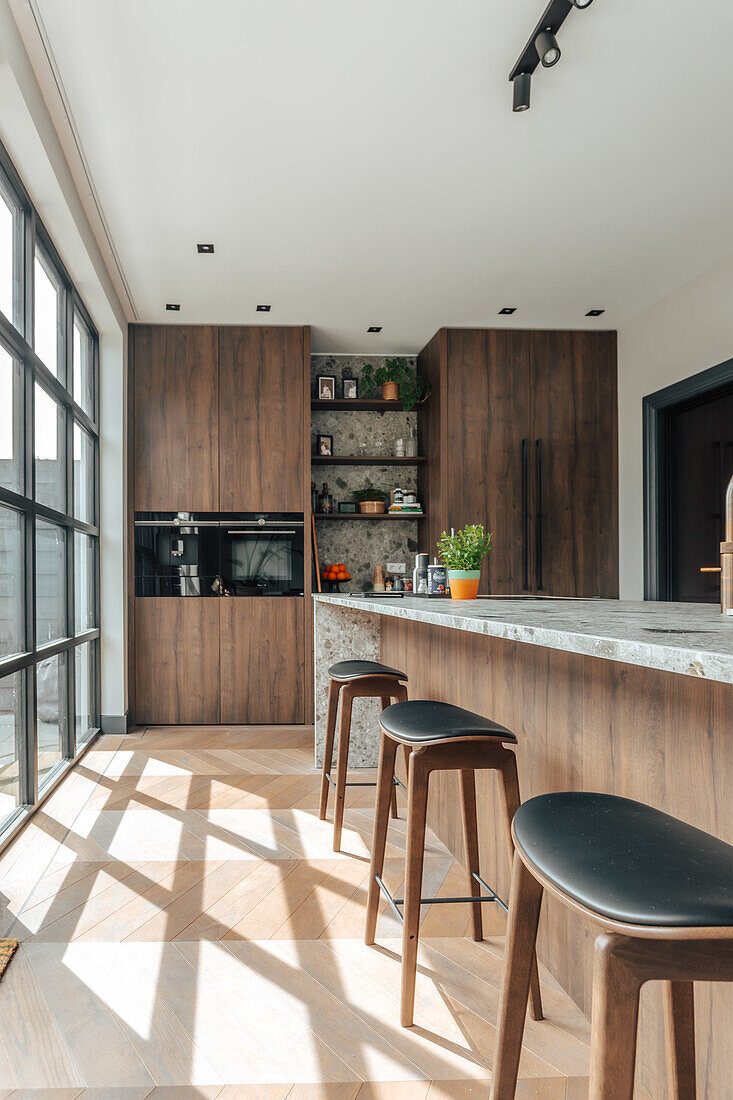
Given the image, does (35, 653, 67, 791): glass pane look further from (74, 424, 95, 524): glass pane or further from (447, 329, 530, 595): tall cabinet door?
(447, 329, 530, 595): tall cabinet door

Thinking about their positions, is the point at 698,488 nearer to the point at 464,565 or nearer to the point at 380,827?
the point at 464,565

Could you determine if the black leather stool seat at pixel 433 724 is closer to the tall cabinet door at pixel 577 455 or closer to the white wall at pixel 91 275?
the white wall at pixel 91 275

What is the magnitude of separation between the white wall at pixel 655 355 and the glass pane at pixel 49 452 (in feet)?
11.2

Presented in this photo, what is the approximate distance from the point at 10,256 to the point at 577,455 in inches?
146

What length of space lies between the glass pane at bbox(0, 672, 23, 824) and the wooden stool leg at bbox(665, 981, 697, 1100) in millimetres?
2266

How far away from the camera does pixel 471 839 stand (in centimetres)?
208

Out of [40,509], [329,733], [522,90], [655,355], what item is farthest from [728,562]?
[655,355]

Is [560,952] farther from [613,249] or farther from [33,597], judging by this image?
[613,249]

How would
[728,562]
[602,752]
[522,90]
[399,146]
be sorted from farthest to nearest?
[399,146] → [522,90] → [602,752] → [728,562]

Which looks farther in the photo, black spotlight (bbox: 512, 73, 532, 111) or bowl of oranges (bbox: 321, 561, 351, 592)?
bowl of oranges (bbox: 321, 561, 351, 592)

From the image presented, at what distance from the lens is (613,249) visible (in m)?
3.81

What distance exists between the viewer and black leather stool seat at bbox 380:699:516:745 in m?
1.69

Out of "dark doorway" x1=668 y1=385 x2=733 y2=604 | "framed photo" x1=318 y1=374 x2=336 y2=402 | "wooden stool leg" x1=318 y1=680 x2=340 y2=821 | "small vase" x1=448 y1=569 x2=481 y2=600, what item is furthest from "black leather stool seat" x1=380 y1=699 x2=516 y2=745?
"framed photo" x1=318 y1=374 x2=336 y2=402

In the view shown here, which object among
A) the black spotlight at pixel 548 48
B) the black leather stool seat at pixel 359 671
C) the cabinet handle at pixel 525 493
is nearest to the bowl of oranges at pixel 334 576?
the cabinet handle at pixel 525 493
